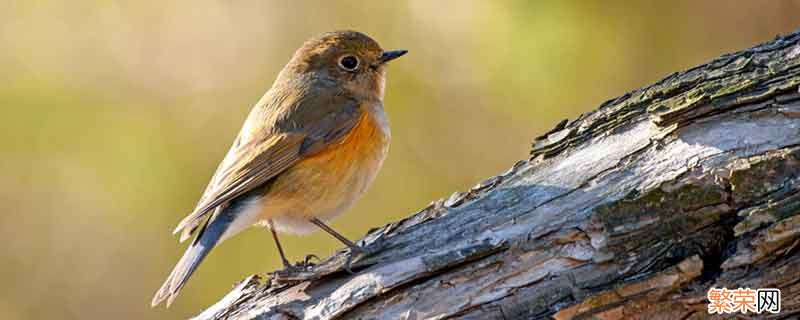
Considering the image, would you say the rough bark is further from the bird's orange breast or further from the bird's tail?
the bird's orange breast

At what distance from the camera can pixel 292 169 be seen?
14.1 ft

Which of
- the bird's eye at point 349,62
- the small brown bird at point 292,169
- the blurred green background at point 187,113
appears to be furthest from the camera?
the blurred green background at point 187,113

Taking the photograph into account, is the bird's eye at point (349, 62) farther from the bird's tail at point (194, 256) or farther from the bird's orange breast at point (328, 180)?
the bird's tail at point (194, 256)

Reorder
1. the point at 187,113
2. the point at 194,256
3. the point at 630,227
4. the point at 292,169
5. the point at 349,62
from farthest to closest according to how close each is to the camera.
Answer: the point at 187,113, the point at 349,62, the point at 292,169, the point at 194,256, the point at 630,227

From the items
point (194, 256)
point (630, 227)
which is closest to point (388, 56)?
point (194, 256)

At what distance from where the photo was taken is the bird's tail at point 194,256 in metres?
3.87

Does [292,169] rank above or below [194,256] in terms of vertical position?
above

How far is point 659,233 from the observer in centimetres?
310

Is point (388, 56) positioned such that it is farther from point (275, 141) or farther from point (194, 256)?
point (194, 256)

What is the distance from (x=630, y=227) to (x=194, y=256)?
186cm

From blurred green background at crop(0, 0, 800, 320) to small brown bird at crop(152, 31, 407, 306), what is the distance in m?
1.23

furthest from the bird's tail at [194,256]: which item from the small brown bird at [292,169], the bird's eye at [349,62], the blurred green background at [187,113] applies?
the blurred green background at [187,113]

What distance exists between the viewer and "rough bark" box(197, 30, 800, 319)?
3.02 m

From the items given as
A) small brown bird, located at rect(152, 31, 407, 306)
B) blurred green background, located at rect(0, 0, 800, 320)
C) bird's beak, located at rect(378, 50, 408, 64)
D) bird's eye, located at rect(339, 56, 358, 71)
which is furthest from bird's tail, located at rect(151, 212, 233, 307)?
blurred green background, located at rect(0, 0, 800, 320)
